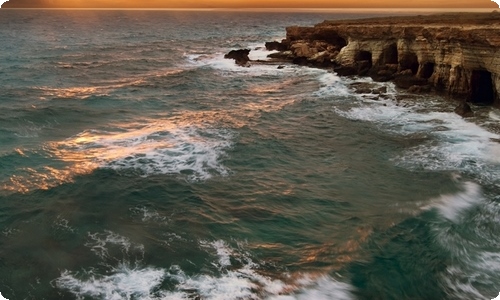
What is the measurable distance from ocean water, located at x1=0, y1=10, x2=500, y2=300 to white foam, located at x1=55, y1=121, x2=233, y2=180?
10cm

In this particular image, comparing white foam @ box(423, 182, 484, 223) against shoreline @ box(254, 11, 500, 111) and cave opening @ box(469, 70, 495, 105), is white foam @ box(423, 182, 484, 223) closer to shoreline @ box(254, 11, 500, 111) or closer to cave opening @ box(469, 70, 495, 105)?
shoreline @ box(254, 11, 500, 111)

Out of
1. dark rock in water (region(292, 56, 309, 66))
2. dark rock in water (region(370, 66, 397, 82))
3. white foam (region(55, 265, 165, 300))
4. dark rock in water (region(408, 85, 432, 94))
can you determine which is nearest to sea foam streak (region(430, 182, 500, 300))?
white foam (region(55, 265, 165, 300))

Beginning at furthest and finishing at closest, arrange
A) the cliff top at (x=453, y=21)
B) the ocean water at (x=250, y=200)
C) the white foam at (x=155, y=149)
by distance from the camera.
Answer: the cliff top at (x=453, y=21) < the white foam at (x=155, y=149) < the ocean water at (x=250, y=200)

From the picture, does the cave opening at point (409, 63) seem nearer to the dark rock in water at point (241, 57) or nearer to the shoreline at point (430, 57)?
the shoreline at point (430, 57)

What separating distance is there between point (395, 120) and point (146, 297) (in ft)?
60.1

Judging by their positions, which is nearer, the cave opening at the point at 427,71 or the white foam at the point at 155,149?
the white foam at the point at 155,149

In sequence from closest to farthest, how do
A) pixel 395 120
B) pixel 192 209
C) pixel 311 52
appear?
pixel 192 209 < pixel 395 120 < pixel 311 52

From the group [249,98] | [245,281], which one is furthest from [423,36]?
[245,281]

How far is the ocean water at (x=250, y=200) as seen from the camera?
34.1 feet

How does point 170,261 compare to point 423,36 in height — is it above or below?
below

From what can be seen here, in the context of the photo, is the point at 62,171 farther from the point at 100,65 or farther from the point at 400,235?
the point at 100,65

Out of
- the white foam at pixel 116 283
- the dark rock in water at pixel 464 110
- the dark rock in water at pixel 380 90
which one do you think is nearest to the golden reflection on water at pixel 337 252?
the white foam at pixel 116 283

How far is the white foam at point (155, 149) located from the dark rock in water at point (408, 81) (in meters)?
15.4

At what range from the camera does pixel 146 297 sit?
9.59 m
